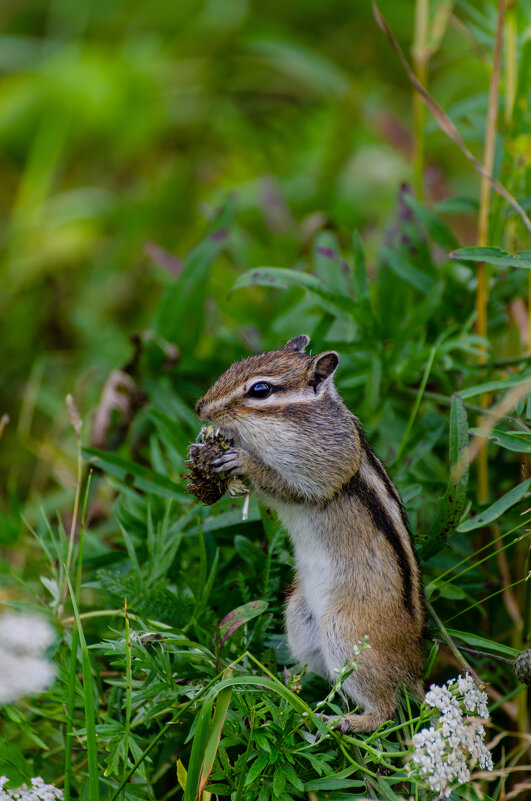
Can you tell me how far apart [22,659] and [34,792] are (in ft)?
1.12

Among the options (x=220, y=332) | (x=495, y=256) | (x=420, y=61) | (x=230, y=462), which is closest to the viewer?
(x=230, y=462)

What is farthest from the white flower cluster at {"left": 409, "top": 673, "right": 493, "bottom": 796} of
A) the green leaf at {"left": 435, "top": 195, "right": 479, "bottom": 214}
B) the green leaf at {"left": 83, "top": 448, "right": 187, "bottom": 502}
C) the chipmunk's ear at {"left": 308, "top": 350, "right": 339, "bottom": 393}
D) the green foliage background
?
the green leaf at {"left": 435, "top": 195, "right": 479, "bottom": 214}

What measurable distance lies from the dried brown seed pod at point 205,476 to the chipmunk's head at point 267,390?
0.34ft

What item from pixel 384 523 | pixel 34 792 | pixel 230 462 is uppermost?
pixel 230 462

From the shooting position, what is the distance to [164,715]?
2.30m

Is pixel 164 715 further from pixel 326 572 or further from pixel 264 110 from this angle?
pixel 264 110

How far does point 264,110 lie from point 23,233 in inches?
80.4

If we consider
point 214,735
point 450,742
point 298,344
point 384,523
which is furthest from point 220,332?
point 450,742

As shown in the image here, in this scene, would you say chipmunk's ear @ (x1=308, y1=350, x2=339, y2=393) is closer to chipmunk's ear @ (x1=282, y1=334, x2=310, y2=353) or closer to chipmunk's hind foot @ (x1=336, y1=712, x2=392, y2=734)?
chipmunk's ear @ (x1=282, y1=334, x2=310, y2=353)

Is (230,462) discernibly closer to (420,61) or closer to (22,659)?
(22,659)

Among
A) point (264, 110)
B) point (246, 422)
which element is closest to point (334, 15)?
point (264, 110)

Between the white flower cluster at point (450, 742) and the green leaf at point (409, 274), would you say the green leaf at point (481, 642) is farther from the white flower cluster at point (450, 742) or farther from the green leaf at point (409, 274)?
the green leaf at point (409, 274)

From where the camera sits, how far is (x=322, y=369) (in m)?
2.61

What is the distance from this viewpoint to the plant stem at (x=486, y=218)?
2.80 m
